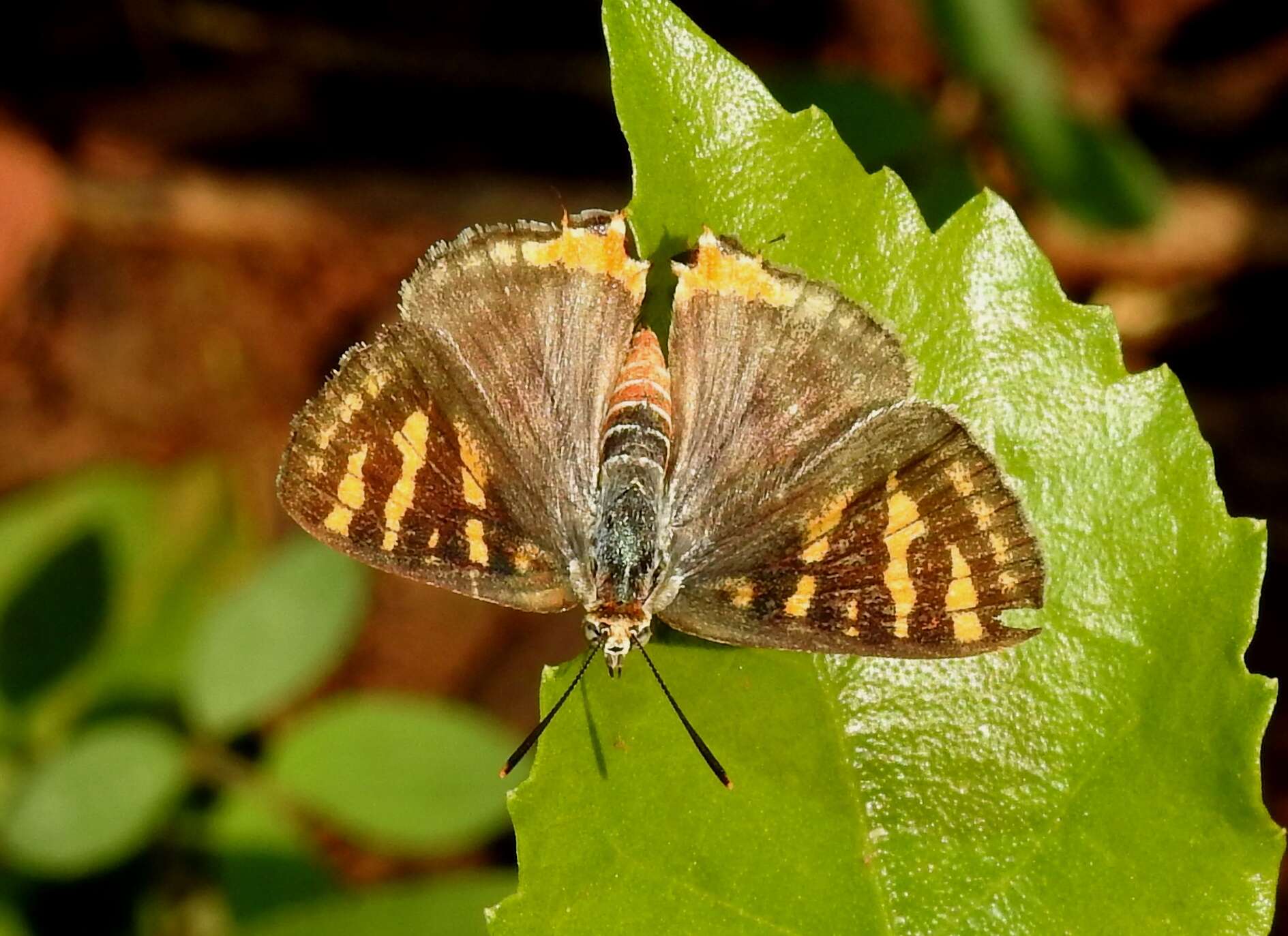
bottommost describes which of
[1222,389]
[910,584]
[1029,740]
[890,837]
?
[890,837]

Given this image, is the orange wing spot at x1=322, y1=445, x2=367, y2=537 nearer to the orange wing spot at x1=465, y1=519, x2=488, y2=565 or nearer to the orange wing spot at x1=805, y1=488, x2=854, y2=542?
the orange wing spot at x1=465, y1=519, x2=488, y2=565

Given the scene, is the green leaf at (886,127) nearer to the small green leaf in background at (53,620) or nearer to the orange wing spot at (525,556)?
the orange wing spot at (525,556)

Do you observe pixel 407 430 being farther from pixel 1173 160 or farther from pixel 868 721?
pixel 1173 160

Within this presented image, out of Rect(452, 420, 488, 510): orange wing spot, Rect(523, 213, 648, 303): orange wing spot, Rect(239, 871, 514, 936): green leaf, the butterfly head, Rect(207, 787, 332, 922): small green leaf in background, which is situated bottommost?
Rect(239, 871, 514, 936): green leaf

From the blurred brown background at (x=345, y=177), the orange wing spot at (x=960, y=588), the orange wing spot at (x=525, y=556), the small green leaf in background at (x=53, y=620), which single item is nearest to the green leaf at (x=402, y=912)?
the small green leaf in background at (x=53, y=620)

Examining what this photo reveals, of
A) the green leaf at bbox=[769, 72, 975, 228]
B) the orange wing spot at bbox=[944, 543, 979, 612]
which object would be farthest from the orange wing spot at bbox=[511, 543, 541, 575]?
the green leaf at bbox=[769, 72, 975, 228]

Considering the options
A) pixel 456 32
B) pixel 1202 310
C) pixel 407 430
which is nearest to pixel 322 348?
pixel 456 32

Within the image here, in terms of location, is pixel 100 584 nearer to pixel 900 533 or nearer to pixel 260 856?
pixel 260 856
